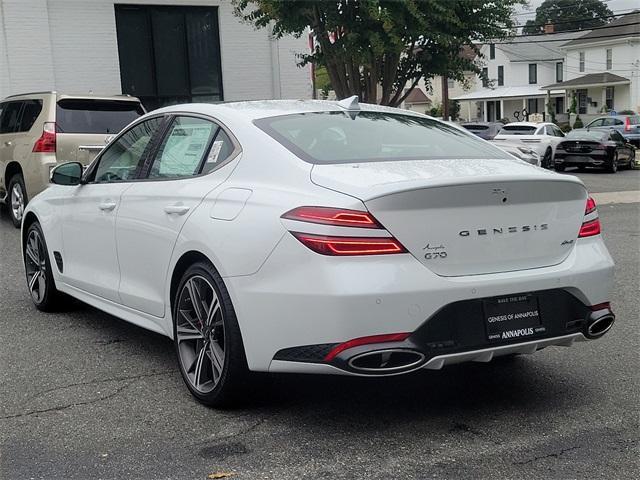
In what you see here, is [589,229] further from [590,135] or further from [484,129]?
[484,129]

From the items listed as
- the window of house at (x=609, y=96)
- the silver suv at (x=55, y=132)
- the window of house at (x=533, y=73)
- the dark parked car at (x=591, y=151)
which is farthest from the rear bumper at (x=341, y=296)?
the window of house at (x=533, y=73)

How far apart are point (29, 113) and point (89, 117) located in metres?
0.99

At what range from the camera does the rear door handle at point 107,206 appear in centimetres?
493

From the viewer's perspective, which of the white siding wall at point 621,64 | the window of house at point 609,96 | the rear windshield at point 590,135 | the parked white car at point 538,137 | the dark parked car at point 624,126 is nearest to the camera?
the rear windshield at point 590,135

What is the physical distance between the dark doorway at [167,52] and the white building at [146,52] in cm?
2

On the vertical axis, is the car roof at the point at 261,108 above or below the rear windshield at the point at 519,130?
above

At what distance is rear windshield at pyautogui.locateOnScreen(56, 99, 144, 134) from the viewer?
10.2 m

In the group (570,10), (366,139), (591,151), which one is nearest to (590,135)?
(591,151)

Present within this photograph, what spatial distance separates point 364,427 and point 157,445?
97 centimetres

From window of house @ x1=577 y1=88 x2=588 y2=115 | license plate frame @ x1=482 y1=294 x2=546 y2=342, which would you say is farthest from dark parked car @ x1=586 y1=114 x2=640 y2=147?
license plate frame @ x1=482 y1=294 x2=546 y2=342

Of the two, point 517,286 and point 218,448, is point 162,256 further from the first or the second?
point 517,286

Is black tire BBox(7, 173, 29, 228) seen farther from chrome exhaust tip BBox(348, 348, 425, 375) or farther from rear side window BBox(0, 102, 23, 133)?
chrome exhaust tip BBox(348, 348, 425, 375)

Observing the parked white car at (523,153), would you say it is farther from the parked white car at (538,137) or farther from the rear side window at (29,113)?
the rear side window at (29,113)

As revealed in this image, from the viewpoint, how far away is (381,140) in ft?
13.9
